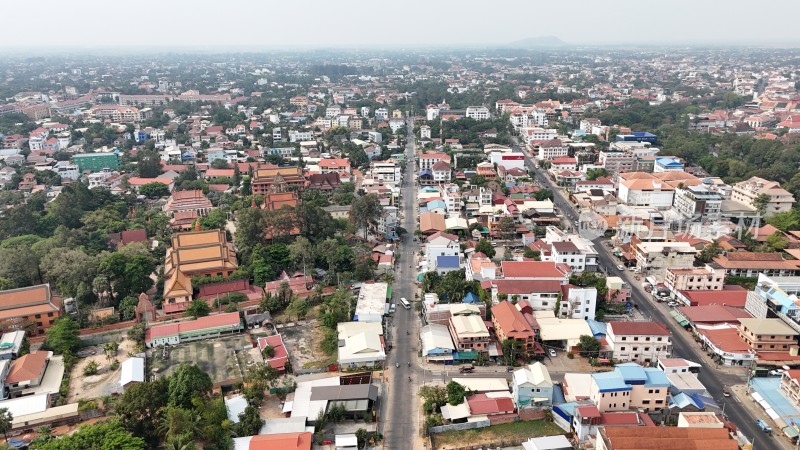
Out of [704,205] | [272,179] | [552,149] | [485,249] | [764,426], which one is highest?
[552,149]

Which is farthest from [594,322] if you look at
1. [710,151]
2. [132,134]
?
[132,134]

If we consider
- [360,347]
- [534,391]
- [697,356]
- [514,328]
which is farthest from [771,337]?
[360,347]

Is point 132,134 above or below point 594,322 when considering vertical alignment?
above

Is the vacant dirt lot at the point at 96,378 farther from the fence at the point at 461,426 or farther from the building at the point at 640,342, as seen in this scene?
the building at the point at 640,342

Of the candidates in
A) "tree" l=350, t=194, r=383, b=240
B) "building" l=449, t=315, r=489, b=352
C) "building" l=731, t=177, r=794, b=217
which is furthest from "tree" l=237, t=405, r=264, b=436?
"building" l=731, t=177, r=794, b=217

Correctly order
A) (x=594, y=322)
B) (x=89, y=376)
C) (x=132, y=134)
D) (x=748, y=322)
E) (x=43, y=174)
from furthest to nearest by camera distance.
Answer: (x=132, y=134) < (x=43, y=174) < (x=594, y=322) < (x=748, y=322) < (x=89, y=376)

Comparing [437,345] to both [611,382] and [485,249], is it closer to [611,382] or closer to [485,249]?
[611,382]

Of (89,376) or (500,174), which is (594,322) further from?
(500,174)
